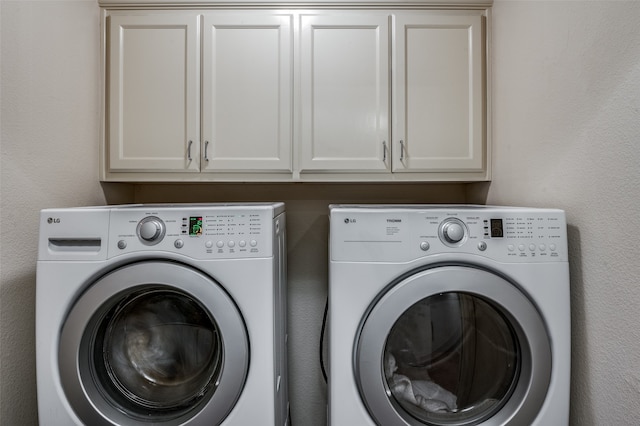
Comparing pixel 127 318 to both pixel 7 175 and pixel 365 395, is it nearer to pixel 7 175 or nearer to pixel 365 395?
pixel 7 175

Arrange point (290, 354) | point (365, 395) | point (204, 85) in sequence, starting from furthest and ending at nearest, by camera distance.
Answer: point (290, 354), point (204, 85), point (365, 395)

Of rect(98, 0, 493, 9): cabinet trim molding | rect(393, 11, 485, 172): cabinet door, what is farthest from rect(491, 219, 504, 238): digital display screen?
rect(98, 0, 493, 9): cabinet trim molding

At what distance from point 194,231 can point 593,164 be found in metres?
1.13

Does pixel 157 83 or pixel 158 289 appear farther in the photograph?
pixel 157 83

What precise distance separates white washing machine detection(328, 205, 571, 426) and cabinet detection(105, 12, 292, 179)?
64 cm

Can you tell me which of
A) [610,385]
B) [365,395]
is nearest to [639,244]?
[610,385]

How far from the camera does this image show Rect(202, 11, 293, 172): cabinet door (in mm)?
1296

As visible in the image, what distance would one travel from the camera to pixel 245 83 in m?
1.30

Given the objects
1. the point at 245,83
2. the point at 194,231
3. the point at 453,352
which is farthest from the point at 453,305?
the point at 245,83

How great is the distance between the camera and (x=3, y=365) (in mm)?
939

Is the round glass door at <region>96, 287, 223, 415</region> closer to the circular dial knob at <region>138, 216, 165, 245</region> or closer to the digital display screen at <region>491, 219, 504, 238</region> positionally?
the circular dial knob at <region>138, 216, 165, 245</region>

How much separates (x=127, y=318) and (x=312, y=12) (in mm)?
1331

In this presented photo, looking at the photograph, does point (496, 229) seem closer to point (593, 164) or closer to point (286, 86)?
point (593, 164)

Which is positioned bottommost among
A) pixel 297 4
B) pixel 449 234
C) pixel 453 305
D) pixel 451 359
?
pixel 451 359
